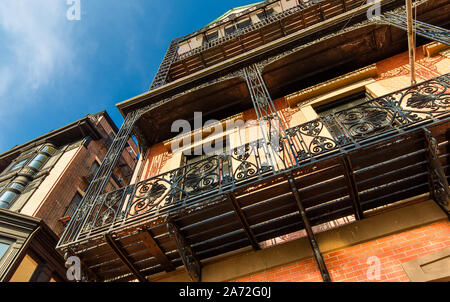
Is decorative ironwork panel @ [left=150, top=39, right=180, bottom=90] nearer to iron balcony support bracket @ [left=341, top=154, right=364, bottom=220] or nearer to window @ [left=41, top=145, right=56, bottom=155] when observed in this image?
window @ [left=41, top=145, right=56, bottom=155]

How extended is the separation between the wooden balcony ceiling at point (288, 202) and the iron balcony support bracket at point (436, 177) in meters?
0.10

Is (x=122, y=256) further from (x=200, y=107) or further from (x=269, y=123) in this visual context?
(x=200, y=107)

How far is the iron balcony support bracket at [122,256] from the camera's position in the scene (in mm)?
5410

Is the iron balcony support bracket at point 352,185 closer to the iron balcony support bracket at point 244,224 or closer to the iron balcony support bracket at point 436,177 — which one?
the iron balcony support bracket at point 436,177

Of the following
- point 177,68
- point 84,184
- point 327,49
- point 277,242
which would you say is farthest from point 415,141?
point 84,184

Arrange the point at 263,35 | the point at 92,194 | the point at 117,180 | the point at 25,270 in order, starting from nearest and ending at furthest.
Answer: the point at 92,194 < the point at 25,270 < the point at 263,35 < the point at 117,180

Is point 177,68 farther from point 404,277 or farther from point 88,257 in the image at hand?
point 404,277

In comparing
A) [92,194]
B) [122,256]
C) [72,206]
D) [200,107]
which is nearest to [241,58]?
[200,107]

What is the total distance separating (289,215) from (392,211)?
195 centimetres

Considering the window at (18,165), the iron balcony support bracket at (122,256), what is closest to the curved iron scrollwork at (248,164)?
the iron balcony support bracket at (122,256)

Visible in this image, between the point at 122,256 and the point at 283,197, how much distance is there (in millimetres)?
3352

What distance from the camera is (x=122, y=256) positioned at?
5.58m

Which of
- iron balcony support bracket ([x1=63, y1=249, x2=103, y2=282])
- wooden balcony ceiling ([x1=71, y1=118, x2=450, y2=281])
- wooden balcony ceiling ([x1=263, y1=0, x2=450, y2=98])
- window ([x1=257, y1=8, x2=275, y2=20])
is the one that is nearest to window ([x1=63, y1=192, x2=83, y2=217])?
iron balcony support bracket ([x1=63, y1=249, x2=103, y2=282])
